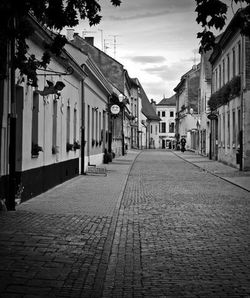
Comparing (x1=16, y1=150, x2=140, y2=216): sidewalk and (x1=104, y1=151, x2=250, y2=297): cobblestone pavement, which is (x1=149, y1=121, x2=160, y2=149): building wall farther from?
(x1=104, y1=151, x2=250, y2=297): cobblestone pavement

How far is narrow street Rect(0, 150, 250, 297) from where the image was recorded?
573 centimetres

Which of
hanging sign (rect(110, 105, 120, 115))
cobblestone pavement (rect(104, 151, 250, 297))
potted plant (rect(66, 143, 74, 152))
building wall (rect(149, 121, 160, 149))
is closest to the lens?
cobblestone pavement (rect(104, 151, 250, 297))

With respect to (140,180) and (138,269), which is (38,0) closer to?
(138,269)

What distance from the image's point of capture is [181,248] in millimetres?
7965

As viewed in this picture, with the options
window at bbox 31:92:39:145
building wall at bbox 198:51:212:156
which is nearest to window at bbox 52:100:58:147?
window at bbox 31:92:39:145

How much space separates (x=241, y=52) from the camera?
90.1 ft

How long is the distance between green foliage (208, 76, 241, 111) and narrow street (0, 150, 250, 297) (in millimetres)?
14568

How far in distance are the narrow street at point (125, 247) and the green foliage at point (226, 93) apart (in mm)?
14568

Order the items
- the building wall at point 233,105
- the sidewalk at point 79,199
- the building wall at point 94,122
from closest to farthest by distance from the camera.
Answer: the sidewalk at point 79,199 → the building wall at point 233,105 → the building wall at point 94,122

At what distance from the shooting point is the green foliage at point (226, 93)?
28000 mm

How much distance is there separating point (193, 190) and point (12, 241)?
10088 millimetres

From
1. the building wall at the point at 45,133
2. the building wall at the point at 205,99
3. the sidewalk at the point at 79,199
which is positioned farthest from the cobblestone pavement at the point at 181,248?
the building wall at the point at 205,99

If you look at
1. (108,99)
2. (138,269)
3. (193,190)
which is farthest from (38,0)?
(108,99)

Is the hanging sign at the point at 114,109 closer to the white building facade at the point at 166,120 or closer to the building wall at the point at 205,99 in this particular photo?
the building wall at the point at 205,99
